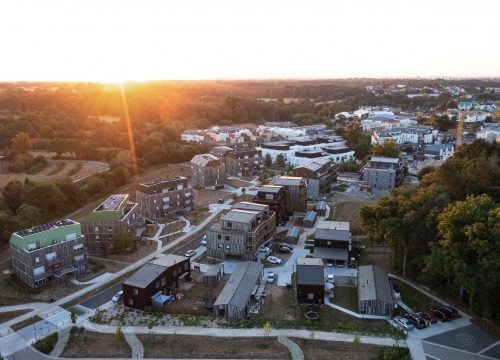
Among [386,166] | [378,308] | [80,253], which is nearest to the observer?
[378,308]

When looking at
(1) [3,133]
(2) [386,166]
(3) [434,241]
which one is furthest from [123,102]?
(3) [434,241]

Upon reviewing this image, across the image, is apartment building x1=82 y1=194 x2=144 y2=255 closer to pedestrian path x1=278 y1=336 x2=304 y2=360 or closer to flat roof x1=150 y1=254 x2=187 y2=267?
flat roof x1=150 y1=254 x2=187 y2=267

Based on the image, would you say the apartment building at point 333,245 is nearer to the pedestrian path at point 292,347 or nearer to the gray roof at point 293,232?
the gray roof at point 293,232

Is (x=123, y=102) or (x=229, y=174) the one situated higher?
(x=123, y=102)

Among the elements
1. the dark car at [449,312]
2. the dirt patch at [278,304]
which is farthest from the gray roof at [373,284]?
the dirt patch at [278,304]

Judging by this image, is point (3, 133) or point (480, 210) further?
point (3, 133)

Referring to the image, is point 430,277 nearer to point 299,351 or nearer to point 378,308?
point 378,308
